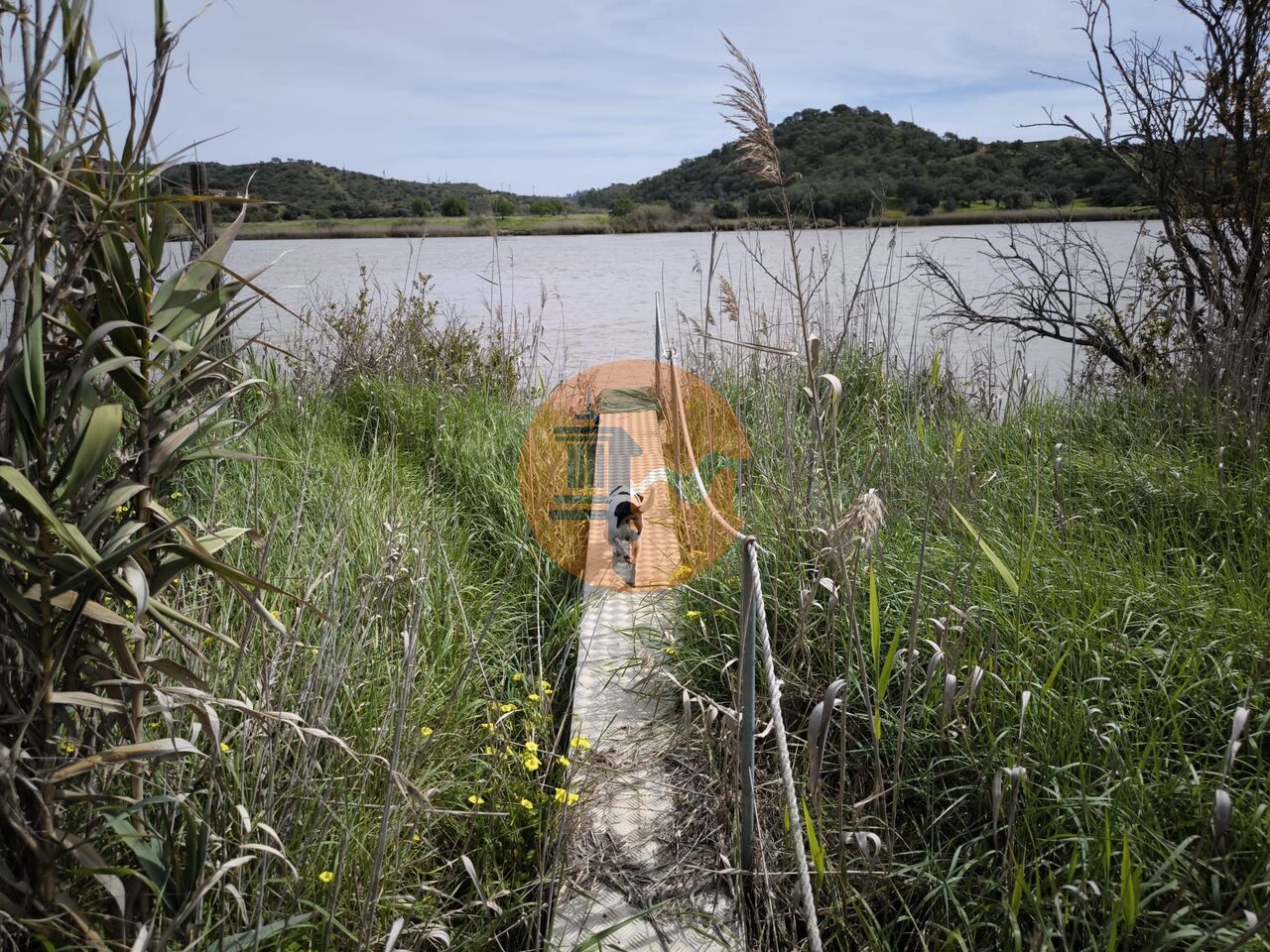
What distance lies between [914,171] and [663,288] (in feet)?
15.8

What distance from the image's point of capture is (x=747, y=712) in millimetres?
1791

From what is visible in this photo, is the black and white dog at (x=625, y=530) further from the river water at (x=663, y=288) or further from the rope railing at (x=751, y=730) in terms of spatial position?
the rope railing at (x=751, y=730)

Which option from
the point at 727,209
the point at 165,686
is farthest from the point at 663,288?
the point at 165,686

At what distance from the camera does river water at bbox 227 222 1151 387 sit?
18.0 ft

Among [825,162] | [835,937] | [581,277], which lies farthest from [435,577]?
[581,277]

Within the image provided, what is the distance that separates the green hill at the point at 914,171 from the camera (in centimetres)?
634

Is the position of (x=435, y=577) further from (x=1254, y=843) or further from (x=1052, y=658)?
(x=1254, y=843)

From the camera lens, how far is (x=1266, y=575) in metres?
2.58

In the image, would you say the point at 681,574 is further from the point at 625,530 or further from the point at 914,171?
the point at 914,171

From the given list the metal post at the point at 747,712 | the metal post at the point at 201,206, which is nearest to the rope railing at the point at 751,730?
the metal post at the point at 747,712

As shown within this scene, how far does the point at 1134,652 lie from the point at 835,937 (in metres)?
1.12

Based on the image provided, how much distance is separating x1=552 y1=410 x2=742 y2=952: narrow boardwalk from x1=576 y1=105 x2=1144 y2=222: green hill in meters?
3.10

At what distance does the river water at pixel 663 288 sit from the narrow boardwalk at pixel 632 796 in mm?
1373

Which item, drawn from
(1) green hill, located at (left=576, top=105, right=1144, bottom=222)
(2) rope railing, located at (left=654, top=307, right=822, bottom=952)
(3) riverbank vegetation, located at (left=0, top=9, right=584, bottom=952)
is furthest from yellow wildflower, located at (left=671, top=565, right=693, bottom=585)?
(1) green hill, located at (left=576, top=105, right=1144, bottom=222)
